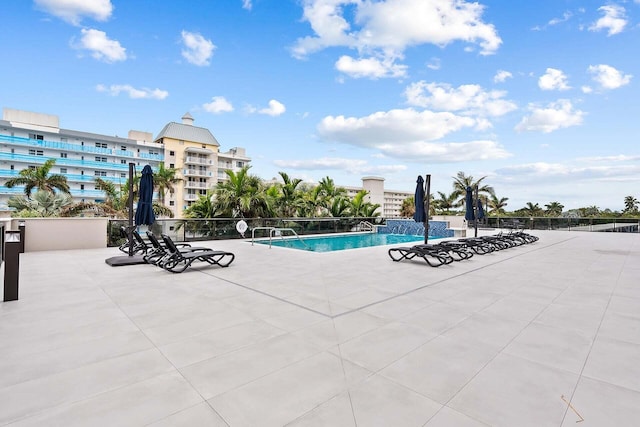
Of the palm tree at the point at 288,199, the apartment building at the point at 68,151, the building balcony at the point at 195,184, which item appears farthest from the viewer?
the building balcony at the point at 195,184

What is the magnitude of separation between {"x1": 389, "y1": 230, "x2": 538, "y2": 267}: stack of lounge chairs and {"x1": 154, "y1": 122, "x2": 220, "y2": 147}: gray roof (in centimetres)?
5077

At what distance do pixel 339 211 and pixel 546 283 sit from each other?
16.0m

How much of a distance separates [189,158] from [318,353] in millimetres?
54670

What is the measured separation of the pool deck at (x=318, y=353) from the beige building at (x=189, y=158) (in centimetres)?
4641

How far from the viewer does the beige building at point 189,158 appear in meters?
50.2

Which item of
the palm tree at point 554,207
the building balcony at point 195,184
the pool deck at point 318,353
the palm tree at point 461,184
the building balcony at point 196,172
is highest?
the building balcony at point 196,172

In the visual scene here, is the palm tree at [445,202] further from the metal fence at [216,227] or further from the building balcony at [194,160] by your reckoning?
the building balcony at [194,160]

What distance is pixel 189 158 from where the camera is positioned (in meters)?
52.4

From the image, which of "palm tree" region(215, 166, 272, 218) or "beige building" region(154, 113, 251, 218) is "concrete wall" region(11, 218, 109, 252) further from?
"beige building" region(154, 113, 251, 218)

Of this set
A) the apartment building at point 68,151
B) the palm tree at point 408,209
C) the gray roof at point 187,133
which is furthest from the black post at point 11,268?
the gray roof at point 187,133

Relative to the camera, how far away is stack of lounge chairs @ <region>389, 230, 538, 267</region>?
341 inches

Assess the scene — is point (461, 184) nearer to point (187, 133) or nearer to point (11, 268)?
point (11, 268)

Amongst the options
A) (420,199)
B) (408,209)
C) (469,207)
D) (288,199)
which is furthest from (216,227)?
(408,209)

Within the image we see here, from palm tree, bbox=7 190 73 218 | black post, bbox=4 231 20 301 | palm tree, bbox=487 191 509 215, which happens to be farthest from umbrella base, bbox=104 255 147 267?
palm tree, bbox=487 191 509 215
